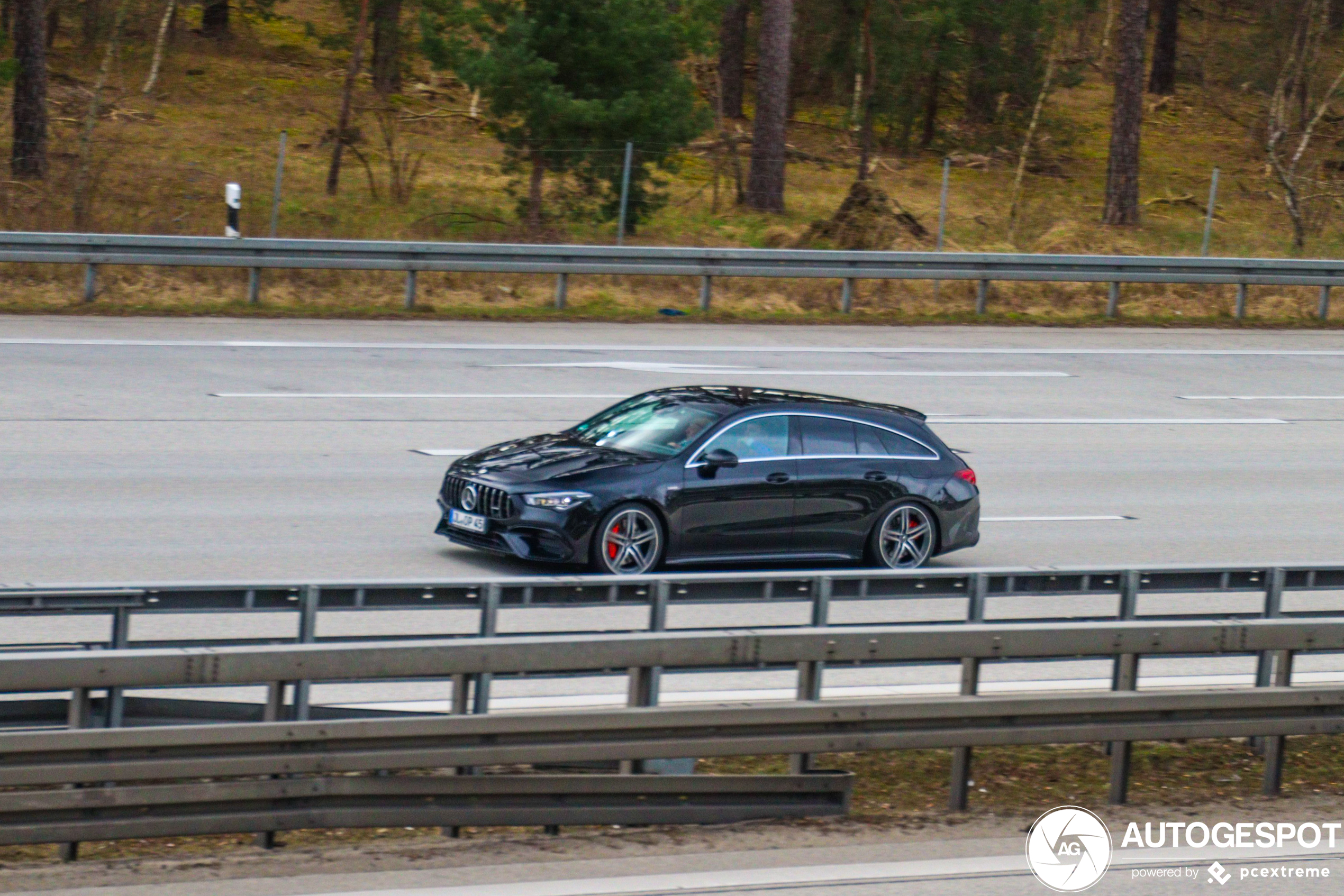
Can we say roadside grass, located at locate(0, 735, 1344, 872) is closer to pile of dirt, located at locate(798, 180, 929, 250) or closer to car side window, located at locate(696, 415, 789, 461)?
car side window, located at locate(696, 415, 789, 461)

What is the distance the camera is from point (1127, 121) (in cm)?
3306

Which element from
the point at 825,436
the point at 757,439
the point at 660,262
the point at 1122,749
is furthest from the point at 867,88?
the point at 1122,749

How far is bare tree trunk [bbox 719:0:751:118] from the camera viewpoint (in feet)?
136

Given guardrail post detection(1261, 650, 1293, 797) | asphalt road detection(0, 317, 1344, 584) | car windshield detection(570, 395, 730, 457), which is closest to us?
guardrail post detection(1261, 650, 1293, 797)

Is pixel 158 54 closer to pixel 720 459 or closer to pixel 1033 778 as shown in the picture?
pixel 720 459

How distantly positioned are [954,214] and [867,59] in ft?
15.1

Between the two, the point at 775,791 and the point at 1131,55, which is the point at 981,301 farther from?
the point at 775,791

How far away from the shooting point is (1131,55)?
107ft

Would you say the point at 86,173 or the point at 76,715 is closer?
the point at 76,715

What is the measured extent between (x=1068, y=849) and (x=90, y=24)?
120 ft

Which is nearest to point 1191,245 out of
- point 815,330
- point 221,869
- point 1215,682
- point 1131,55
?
point 1131,55

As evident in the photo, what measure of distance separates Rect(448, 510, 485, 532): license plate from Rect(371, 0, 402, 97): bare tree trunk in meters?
27.8

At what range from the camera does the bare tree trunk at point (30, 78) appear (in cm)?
2712

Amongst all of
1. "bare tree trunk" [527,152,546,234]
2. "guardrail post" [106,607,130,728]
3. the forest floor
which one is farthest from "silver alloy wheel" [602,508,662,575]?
"bare tree trunk" [527,152,546,234]
